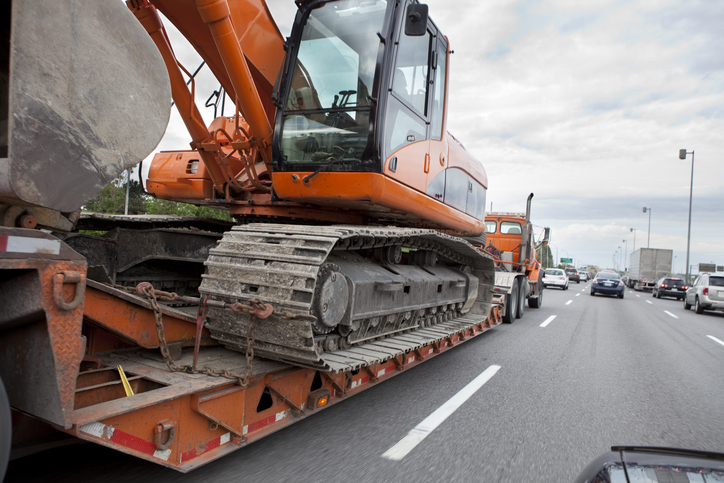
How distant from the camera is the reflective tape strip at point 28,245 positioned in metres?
1.79

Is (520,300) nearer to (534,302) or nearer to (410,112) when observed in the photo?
(534,302)

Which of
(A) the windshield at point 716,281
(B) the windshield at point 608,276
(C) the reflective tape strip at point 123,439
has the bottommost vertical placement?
(C) the reflective tape strip at point 123,439

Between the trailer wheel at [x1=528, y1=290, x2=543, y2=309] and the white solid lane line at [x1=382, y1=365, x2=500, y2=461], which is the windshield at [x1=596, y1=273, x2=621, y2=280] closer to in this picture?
the trailer wheel at [x1=528, y1=290, x2=543, y2=309]

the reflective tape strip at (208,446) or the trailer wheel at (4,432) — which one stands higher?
the trailer wheel at (4,432)

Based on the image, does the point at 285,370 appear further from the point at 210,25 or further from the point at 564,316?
the point at 564,316

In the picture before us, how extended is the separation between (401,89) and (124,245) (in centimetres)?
299

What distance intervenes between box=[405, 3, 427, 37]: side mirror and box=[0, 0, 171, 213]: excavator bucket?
2317 mm

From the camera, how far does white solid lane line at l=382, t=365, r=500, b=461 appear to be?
3.50 m

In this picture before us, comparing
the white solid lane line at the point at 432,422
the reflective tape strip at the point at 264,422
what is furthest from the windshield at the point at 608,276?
the reflective tape strip at the point at 264,422

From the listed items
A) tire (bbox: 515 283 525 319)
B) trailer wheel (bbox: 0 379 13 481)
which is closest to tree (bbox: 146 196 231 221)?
tire (bbox: 515 283 525 319)

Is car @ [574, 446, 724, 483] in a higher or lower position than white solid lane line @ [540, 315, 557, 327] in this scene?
higher

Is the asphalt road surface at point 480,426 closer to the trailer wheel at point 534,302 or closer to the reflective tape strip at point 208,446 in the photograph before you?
the reflective tape strip at point 208,446

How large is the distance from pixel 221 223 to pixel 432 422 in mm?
3241

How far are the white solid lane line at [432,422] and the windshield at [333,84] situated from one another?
2.36m
